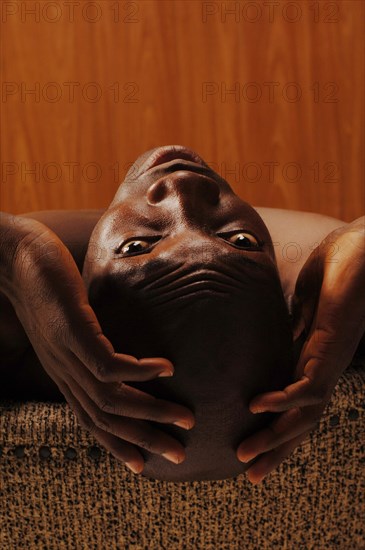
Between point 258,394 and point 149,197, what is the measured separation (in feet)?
1.07

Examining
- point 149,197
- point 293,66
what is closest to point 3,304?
point 149,197

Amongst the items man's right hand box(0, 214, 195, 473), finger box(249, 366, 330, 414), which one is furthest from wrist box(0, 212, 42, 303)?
finger box(249, 366, 330, 414)

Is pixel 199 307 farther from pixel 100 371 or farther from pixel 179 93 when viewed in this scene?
pixel 179 93

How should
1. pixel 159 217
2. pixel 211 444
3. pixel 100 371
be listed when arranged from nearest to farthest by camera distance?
pixel 100 371, pixel 211 444, pixel 159 217

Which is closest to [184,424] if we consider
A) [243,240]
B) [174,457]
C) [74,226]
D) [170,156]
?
[174,457]

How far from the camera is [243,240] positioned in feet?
3.34

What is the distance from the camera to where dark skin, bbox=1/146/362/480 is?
0.90 m

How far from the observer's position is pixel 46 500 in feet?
3.68

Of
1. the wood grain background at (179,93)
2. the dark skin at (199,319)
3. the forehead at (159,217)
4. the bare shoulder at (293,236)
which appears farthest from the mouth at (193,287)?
the wood grain background at (179,93)

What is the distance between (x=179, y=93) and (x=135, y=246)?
174cm

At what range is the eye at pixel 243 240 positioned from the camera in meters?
1.01

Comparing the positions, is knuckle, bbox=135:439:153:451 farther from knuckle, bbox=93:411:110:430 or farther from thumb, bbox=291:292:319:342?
thumb, bbox=291:292:319:342

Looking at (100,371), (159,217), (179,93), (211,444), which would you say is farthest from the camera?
(179,93)

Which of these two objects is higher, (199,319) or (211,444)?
(199,319)
